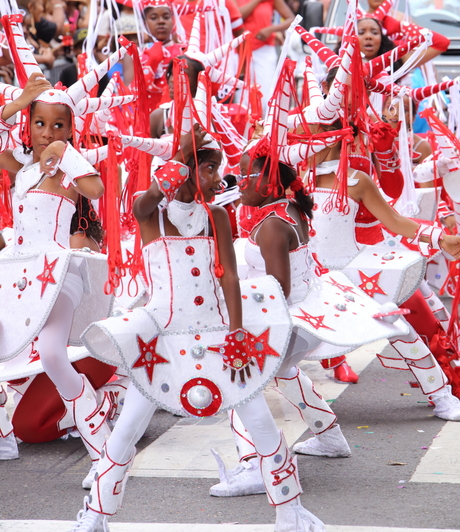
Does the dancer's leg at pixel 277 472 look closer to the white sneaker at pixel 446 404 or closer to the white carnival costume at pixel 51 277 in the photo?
the white carnival costume at pixel 51 277

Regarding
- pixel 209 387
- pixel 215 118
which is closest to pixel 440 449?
pixel 209 387

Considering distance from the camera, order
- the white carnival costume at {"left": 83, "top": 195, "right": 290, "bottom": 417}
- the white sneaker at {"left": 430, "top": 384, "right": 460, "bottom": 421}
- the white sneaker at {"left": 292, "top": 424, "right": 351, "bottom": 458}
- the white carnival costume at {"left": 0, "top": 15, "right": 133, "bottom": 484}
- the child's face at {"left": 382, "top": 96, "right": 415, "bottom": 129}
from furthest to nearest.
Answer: the child's face at {"left": 382, "top": 96, "right": 415, "bottom": 129} → the white sneaker at {"left": 430, "top": 384, "right": 460, "bottom": 421} → the white sneaker at {"left": 292, "top": 424, "right": 351, "bottom": 458} → the white carnival costume at {"left": 0, "top": 15, "right": 133, "bottom": 484} → the white carnival costume at {"left": 83, "top": 195, "right": 290, "bottom": 417}

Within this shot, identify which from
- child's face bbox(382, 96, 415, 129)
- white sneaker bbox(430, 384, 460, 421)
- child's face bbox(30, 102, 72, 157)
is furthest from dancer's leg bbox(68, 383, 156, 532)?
child's face bbox(382, 96, 415, 129)

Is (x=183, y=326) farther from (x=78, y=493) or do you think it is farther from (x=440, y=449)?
(x=440, y=449)

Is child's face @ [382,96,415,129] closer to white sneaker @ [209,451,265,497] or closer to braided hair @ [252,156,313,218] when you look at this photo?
braided hair @ [252,156,313,218]

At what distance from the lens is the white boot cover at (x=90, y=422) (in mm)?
3281

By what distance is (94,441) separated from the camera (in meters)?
3.28

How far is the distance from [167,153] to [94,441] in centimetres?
118

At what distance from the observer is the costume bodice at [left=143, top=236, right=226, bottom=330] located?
9.08 ft

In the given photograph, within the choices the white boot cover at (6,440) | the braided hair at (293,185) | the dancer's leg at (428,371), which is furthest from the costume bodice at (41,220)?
the dancer's leg at (428,371)

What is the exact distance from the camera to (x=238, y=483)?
3.21 meters

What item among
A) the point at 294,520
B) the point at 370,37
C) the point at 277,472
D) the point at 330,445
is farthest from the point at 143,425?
the point at 370,37

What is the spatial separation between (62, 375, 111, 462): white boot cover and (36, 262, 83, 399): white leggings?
35 mm

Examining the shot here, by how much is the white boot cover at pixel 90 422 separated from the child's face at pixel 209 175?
101cm
